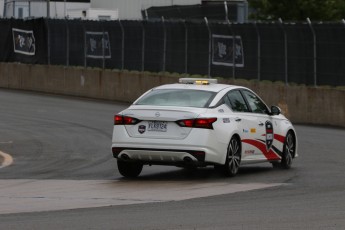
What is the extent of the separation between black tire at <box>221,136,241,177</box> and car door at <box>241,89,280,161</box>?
16.8 inches

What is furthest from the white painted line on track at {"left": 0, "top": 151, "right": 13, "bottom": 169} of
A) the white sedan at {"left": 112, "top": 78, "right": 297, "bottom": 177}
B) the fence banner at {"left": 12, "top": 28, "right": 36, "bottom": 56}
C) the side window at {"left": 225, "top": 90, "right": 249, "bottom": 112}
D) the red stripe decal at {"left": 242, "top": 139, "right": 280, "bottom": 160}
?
the fence banner at {"left": 12, "top": 28, "right": 36, "bottom": 56}

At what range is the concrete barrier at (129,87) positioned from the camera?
97.4 feet

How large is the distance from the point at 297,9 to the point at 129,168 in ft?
144

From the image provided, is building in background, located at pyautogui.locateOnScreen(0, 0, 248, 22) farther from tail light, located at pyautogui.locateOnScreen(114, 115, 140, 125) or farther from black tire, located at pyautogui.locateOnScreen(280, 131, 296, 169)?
tail light, located at pyautogui.locateOnScreen(114, 115, 140, 125)

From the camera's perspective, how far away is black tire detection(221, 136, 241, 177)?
53.4 feet

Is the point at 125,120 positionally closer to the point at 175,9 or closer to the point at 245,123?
the point at 245,123

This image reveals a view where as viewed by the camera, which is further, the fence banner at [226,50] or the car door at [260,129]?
the fence banner at [226,50]

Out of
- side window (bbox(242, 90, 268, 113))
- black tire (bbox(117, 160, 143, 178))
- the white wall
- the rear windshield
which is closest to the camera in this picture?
the rear windshield

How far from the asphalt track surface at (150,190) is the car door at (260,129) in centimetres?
34

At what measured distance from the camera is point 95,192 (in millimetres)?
14547

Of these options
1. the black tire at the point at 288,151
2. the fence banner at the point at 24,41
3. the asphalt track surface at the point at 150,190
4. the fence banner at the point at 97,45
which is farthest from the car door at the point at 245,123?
the fence banner at the point at 24,41

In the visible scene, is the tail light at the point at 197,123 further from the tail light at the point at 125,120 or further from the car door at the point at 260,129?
the car door at the point at 260,129

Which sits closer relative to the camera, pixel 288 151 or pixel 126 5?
pixel 288 151

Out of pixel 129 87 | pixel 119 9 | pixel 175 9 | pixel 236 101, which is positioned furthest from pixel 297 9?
pixel 236 101
